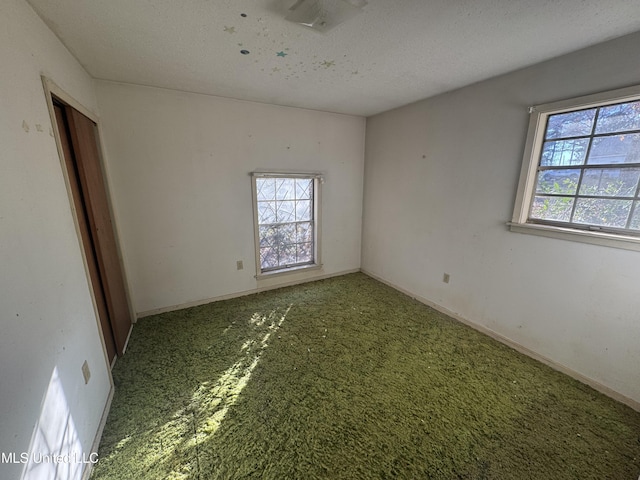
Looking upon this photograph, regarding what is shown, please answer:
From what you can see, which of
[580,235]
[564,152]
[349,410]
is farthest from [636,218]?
[349,410]

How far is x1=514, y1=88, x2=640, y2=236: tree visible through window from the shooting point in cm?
165

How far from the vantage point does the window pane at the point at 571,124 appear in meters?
1.80

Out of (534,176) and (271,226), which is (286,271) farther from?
(534,176)

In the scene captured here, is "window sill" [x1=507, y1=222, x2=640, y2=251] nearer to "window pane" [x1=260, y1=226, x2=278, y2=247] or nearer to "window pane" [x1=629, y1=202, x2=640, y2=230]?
"window pane" [x1=629, y1=202, x2=640, y2=230]

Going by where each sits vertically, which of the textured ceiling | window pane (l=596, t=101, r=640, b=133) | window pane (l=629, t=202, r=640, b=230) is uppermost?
the textured ceiling

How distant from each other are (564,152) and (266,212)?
291 centimetres

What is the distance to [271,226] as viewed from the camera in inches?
133

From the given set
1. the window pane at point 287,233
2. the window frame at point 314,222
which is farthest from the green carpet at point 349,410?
the window pane at point 287,233

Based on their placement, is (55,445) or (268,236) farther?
(268,236)

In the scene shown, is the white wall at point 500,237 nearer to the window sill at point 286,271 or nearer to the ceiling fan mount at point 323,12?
the window sill at point 286,271

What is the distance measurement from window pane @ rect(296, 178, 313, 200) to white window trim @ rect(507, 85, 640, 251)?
7.56 ft

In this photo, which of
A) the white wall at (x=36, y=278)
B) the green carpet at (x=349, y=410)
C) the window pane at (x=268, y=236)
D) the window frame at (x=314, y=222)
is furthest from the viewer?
the window pane at (x=268, y=236)

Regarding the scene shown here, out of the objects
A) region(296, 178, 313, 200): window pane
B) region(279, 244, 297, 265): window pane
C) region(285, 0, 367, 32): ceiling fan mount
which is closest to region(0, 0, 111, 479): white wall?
region(285, 0, 367, 32): ceiling fan mount

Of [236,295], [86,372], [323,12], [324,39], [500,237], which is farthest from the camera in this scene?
[236,295]
